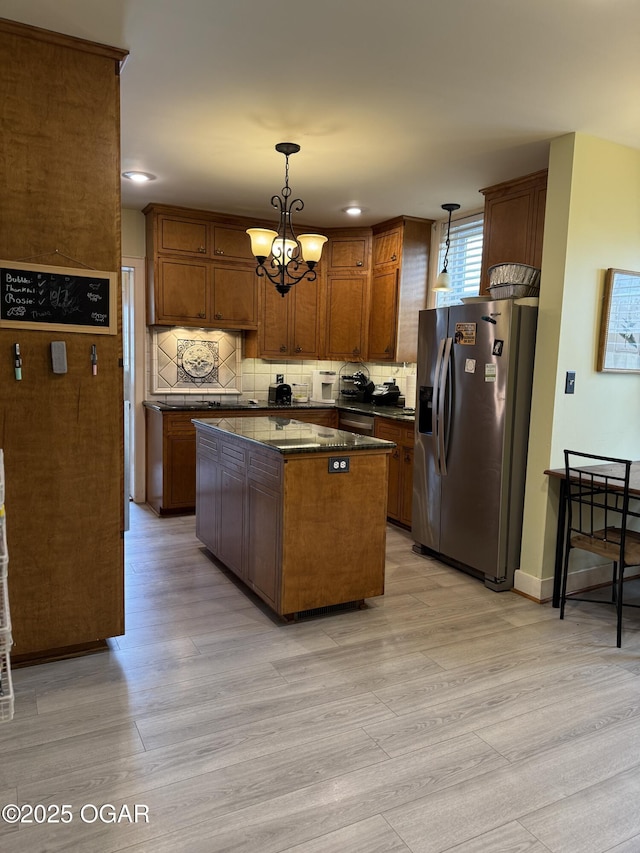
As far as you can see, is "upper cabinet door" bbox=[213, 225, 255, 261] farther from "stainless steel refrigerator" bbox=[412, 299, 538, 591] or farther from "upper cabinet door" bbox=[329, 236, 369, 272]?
"stainless steel refrigerator" bbox=[412, 299, 538, 591]

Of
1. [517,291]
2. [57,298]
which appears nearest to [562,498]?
[517,291]

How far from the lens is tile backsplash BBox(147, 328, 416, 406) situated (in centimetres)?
559

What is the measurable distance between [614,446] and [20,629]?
3435mm

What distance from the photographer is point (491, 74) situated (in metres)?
2.67

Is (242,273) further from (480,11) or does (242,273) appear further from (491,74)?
(480,11)

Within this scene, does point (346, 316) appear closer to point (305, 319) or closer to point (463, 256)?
point (305, 319)

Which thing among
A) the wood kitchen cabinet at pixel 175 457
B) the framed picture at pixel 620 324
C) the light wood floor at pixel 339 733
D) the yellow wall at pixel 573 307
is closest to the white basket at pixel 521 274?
the yellow wall at pixel 573 307

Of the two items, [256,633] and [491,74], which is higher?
[491,74]

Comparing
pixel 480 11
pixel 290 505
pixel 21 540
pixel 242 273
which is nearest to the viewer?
pixel 480 11

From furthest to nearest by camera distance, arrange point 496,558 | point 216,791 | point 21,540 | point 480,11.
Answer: point 496,558 < point 21,540 < point 480,11 < point 216,791

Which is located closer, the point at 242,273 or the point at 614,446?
the point at 614,446

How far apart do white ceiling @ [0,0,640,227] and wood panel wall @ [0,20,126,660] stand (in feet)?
0.71

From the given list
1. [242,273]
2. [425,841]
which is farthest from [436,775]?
[242,273]

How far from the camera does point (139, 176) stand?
4332 millimetres
